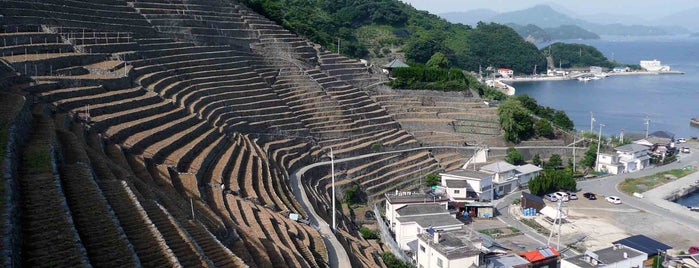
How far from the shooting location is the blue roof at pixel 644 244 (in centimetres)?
2120

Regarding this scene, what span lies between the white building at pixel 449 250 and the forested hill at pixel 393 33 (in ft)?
86.5

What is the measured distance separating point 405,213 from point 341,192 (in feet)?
11.4

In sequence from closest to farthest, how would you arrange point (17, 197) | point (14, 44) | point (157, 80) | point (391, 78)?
point (17, 197) < point (14, 44) < point (157, 80) < point (391, 78)

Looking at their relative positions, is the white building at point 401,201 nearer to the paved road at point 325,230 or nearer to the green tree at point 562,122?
the paved road at point 325,230

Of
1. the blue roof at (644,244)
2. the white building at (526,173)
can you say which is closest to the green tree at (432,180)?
the white building at (526,173)

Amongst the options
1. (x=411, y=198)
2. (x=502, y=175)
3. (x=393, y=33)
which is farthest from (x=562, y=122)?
(x=393, y=33)

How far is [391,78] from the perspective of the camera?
38.3 m

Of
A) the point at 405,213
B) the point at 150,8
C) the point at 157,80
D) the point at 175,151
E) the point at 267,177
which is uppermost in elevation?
the point at 150,8

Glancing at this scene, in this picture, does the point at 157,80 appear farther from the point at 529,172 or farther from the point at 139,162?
the point at 529,172

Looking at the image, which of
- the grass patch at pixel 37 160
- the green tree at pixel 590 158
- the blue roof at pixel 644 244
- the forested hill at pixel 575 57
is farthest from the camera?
the forested hill at pixel 575 57

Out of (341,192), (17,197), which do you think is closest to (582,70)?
(341,192)

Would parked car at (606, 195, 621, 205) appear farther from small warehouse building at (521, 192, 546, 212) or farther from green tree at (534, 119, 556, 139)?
green tree at (534, 119, 556, 139)

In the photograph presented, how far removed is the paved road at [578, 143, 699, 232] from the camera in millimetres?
27094

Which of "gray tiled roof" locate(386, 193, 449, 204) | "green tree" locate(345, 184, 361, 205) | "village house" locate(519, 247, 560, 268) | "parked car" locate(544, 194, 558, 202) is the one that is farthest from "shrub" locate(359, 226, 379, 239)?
"parked car" locate(544, 194, 558, 202)
